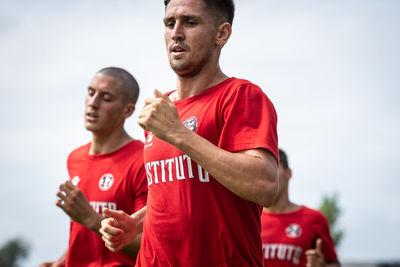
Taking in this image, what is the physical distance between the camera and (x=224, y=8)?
348cm

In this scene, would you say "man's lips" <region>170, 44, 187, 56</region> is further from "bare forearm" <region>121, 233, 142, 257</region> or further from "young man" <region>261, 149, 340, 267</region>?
"young man" <region>261, 149, 340, 267</region>

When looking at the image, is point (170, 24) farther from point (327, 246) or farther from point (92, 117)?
point (327, 246)

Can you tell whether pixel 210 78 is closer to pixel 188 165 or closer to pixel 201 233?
pixel 188 165

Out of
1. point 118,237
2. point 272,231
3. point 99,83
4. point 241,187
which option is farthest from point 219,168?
point 272,231

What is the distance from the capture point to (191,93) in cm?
349

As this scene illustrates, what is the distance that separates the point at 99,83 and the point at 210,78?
2560mm

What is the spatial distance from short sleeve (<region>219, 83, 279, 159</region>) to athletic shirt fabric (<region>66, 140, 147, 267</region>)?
222 cm

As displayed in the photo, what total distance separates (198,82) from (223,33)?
38 centimetres

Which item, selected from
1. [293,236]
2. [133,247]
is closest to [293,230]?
[293,236]

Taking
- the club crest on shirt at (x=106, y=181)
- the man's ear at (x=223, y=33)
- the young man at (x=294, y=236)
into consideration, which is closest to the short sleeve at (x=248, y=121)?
the man's ear at (x=223, y=33)

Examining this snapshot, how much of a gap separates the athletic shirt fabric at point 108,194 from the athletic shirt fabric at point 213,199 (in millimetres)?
1840

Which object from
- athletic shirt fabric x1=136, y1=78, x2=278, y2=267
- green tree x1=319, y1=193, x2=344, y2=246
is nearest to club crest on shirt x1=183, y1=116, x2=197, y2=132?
athletic shirt fabric x1=136, y1=78, x2=278, y2=267

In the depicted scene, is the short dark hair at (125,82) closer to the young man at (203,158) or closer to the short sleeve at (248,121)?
the young man at (203,158)

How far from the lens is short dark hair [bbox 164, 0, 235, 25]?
3.41 m
